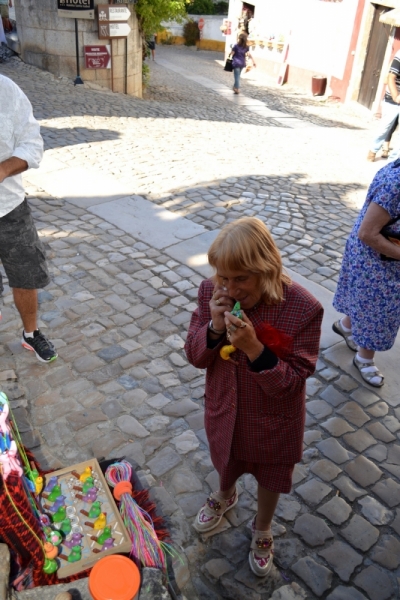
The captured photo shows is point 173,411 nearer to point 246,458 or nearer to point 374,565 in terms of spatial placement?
point 246,458

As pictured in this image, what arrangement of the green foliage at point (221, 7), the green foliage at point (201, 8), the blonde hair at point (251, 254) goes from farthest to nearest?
the green foliage at point (221, 7)
the green foliage at point (201, 8)
the blonde hair at point (251, 254)

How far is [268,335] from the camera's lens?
185cm

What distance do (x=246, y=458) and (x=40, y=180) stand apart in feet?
18.3

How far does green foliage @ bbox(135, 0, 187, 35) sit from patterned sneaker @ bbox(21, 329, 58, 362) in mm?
11958

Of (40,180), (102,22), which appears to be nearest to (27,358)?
(40,180)

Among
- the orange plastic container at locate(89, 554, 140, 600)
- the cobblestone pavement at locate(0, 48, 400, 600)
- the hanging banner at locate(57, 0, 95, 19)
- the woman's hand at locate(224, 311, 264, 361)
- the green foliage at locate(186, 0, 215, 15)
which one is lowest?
the cobblestone pavement at locate(0, 48, 400, 600)

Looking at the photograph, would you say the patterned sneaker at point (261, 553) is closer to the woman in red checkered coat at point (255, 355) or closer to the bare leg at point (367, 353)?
the woman in red checkered coat at point (255, 355)

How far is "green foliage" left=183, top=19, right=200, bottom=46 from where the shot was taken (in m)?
29.4

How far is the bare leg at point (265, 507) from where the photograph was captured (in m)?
2.21

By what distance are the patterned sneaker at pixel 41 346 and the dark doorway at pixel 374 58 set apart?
13918 millimetres

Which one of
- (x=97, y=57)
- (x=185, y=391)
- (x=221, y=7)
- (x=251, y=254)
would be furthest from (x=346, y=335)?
(x=221, y=7)

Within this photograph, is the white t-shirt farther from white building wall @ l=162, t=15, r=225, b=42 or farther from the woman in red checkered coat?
white building wall @ l=162, t=15, r=225, b=42

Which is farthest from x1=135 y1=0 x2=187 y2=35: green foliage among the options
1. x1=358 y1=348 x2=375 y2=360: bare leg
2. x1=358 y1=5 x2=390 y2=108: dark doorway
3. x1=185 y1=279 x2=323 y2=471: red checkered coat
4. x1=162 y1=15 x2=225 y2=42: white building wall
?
x1=162 y1=15 x2=225 y2=42: white building wall

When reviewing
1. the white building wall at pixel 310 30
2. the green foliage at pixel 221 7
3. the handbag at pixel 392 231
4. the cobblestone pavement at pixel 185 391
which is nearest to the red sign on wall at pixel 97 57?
the cobblestone pavement at pixel 185 391
